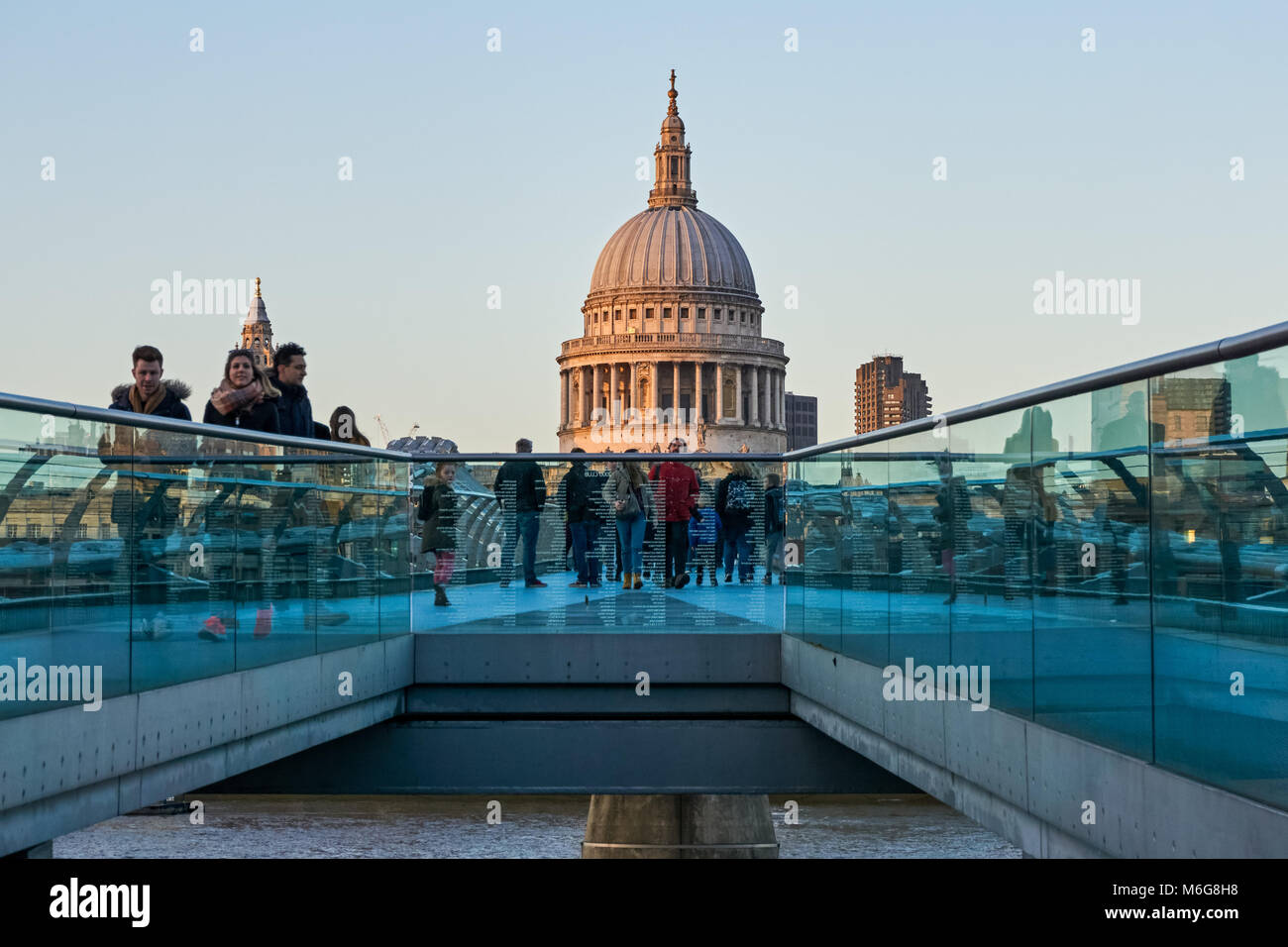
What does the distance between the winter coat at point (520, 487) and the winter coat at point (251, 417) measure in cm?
235

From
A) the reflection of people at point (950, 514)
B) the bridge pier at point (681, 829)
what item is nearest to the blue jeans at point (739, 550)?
the reflection of people at point (950, 514)

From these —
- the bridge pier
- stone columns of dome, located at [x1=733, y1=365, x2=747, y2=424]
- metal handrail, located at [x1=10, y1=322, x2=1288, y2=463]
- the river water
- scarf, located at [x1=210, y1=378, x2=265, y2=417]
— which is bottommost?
the river water

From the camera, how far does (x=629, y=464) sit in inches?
529

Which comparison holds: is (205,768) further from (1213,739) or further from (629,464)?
(629,464)

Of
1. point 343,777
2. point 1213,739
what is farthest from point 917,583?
point 343,777

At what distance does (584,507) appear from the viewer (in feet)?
43.5

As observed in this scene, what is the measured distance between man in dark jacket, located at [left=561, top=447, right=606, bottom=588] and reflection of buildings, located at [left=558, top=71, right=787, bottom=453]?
115836mm

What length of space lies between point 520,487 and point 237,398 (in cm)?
281

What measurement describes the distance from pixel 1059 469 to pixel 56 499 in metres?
3.64

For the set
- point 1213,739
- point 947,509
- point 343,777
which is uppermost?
point 947,509

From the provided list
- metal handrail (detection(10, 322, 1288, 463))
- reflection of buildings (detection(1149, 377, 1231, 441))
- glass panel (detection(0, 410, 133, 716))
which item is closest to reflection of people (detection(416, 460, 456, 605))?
metal handrail (detection(10, 322, 1288, 463))

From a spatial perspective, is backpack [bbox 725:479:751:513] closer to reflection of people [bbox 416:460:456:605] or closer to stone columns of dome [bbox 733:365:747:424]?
reflection of people [bbox 416:460:456:605]

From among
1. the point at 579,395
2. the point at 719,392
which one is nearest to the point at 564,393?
the point at 579,395

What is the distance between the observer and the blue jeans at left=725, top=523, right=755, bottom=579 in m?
13.4
